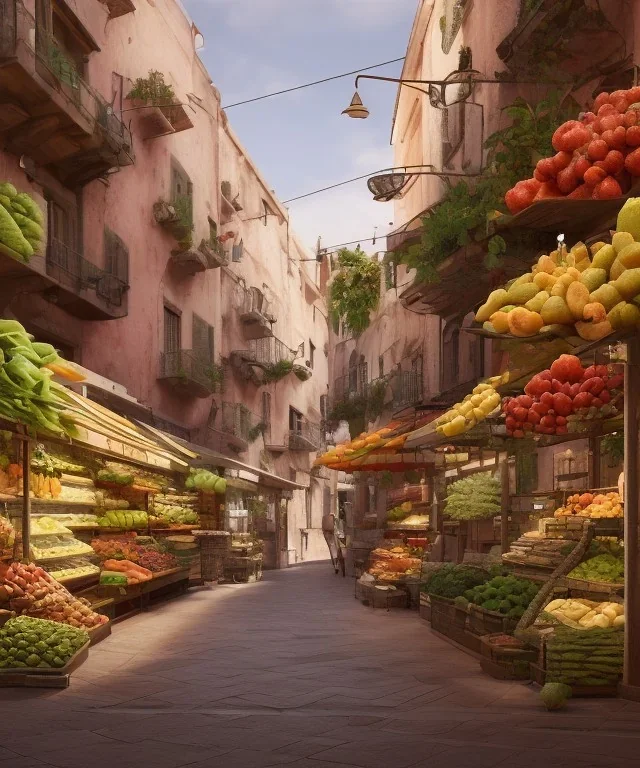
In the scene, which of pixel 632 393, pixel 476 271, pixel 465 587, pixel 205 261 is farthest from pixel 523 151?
pixel 205 261

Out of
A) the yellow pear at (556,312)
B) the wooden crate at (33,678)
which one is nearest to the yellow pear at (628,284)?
the yellow pear at (556,312)

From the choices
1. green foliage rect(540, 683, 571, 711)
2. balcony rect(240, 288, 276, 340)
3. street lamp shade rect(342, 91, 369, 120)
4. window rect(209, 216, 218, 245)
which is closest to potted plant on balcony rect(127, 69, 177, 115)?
street lamp shade rect(342, 91, 369, 120)

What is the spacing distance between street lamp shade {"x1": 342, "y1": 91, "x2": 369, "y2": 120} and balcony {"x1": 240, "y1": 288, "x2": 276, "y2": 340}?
1252 centimetres

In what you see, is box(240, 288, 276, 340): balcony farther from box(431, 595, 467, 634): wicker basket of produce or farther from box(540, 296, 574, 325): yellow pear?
box(540, 296, 574, 325): yellow pear

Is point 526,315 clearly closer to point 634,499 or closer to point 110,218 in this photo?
point 634,499

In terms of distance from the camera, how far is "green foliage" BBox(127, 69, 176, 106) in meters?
20.7

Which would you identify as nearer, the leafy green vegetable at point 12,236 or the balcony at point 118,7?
the leafy green vegetable at point 12,236

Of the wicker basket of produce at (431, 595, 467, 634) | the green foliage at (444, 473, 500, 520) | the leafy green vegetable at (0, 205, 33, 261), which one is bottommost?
the wicker basket of produce at (431, 595, 467, 634)

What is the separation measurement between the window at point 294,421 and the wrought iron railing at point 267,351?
340cm

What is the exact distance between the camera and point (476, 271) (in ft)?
55.6

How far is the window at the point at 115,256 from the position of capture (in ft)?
62.4

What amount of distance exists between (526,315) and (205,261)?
59.9ft

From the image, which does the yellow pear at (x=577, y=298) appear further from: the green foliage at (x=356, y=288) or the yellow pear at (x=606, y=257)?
the green foliage at (x=356, y=288)

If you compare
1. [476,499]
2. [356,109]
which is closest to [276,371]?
[356,109]
